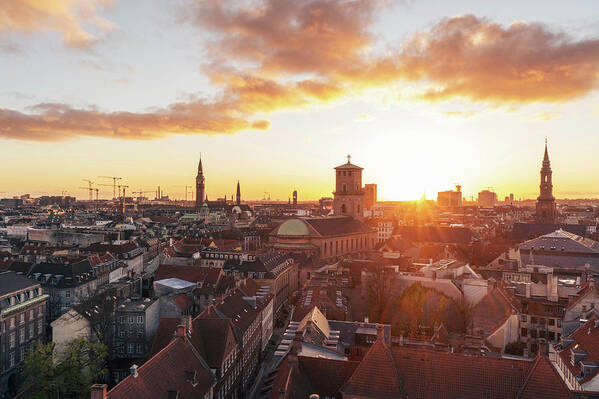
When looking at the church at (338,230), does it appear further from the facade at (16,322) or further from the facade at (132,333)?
the facade at (16,322)

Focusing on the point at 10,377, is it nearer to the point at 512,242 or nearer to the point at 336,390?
the point at 336,390

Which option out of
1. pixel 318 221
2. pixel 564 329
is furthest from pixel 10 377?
pixel 318 221

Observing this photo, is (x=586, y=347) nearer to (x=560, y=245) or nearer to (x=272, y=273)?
(x=272, y=273)

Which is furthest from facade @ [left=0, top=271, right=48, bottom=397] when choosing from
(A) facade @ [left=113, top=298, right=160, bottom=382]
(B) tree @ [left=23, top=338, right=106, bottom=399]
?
(A) facade @ [left=113, top=298, right=160, bottom=382]

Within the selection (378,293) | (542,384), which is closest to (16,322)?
(378,293)

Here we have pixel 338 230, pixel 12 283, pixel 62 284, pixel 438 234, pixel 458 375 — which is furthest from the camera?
pixel 438 234
